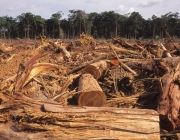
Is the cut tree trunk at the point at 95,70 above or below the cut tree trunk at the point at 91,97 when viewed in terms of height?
above

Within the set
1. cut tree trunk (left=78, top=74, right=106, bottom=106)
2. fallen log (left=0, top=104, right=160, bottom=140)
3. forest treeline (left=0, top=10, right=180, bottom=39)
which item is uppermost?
forest treeline (left=0, top=10, right=180, bottom=39)

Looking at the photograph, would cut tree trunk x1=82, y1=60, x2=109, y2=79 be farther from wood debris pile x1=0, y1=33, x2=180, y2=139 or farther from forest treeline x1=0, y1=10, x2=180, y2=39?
forest treeline x1=0, y1=10, x2=180, y2=39

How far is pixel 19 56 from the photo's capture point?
32.8 ft

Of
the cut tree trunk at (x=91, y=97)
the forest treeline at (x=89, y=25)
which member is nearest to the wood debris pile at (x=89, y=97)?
the cut tree trunk at (x=91, y=97)

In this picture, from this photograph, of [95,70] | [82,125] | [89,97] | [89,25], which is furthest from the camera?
[89,25]

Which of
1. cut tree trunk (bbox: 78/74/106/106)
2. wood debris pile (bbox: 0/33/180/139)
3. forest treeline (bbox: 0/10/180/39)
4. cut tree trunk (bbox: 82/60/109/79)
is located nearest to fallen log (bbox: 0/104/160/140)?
wood debris pile (bbox: 0/33/180/139)

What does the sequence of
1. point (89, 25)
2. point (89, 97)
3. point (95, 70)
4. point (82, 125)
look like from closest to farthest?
point (82, 125)
point (89, 97)
point (95, 70)
point (89, 25)

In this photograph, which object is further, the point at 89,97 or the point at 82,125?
the point at 89,97

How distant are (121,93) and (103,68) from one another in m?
0.89

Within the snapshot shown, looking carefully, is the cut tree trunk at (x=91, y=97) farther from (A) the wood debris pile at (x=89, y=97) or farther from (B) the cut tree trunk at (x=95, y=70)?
(B) the cut tree trunk at (x=95, y=70)

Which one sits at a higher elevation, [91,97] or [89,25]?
[89,25]

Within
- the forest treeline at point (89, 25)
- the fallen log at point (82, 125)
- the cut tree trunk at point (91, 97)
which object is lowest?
the fallen log at point (82, 125)

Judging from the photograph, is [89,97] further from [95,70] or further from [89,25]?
[89,25]

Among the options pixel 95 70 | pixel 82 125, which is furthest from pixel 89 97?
pixel 95 70
